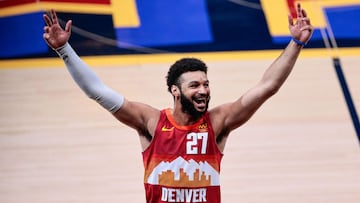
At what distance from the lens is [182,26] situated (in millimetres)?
9656

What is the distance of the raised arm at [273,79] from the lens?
13.1 ft

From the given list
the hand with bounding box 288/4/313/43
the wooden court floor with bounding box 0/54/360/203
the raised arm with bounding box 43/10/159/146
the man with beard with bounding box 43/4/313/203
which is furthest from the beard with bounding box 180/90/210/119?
the wooden court floor with bounding box 0/54/360/203

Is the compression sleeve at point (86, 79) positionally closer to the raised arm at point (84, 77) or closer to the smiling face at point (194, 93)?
the raised arm at point (84, 77)

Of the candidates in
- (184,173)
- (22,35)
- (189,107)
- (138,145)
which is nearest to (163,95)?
(138,145)

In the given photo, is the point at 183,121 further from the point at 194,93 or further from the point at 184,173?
the point at 184,173

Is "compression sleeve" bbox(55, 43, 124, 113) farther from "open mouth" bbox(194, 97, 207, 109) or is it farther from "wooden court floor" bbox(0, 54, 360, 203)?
"wooden court floor" bbox(0, 54, 360, 203)

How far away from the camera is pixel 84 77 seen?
407 cm

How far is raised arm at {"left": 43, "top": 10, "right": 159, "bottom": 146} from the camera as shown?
4059 mm

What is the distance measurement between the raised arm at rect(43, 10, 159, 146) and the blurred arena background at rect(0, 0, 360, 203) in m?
2.33

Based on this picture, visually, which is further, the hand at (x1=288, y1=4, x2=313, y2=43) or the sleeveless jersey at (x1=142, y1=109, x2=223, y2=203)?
the sleeveless jersey at (x1=142, y1=109, x2=223, y2=203)

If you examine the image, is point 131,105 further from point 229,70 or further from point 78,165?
point 229,70

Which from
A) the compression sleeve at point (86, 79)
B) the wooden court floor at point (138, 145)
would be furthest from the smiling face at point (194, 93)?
the wooden court floor at point (138, 145)

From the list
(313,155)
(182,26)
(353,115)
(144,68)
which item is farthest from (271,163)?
(182,26)

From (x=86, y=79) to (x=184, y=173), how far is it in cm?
81
